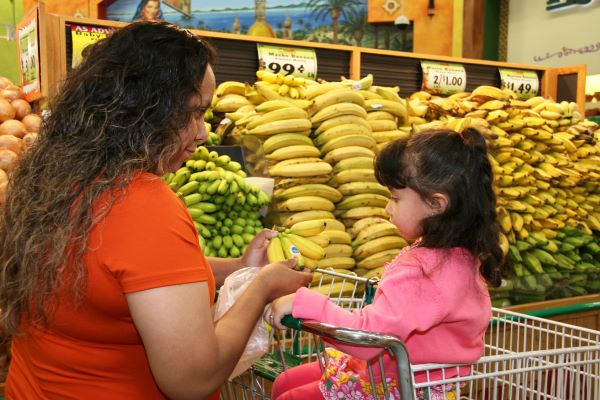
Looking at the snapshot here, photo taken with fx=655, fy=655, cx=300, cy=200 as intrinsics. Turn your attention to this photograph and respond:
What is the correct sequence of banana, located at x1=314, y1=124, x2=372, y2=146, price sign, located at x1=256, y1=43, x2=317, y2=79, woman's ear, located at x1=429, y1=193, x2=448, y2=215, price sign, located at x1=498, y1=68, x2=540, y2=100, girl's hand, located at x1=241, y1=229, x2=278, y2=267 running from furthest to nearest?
1. price sign, located at x1=498, y1=68, x2=540, y2=100
2. price sign, located at x1=256, y1=43, x2=317, y2=79
3. banana, located at x1=314, y1=124, x2=372, y2=146
4. girl's hand, located at x1=241, y1=229, x2=278, y2=267
5. woman's ear, located at x1=429, y1=193, x2=448, y2=215

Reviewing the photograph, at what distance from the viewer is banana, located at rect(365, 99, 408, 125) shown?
3.83 metres

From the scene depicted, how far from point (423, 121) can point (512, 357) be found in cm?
294

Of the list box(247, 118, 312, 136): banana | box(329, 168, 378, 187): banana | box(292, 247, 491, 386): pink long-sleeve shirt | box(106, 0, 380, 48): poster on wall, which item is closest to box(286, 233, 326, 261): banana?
box(329, 168, 378, 187): banana

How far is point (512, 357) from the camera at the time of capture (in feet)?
4.48

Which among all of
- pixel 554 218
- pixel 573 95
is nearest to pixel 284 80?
pixel 554 218

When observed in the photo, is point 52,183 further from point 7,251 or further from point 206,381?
point 206,381

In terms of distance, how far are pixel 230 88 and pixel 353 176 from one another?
88 centimetres

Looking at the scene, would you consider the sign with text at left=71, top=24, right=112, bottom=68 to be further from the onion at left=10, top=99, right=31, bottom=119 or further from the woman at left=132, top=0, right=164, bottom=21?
the woman at left=132, top=0, right=164, bottom=21

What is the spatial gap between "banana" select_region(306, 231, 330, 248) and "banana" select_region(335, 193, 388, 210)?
342 millimetres

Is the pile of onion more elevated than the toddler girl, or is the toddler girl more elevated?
the pile of onion

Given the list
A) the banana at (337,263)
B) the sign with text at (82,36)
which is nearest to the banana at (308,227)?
the banana at (337,263)

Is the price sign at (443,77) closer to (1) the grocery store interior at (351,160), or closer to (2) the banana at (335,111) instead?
(1) the grocery store interior at (351,160)

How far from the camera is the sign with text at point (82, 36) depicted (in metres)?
3.15

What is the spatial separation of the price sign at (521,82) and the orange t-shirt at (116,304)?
4270mm
